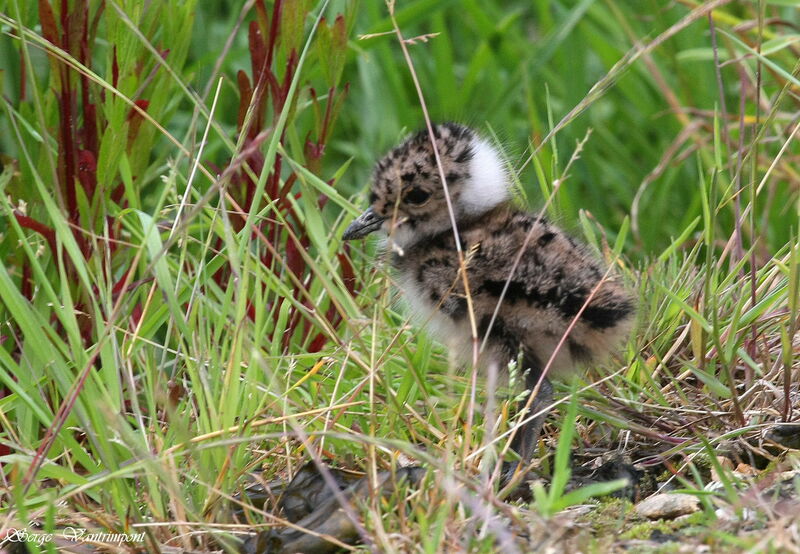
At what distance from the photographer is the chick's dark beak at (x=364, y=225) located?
3242mm

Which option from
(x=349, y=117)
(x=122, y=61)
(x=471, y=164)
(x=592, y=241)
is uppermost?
(x=122, y=61)

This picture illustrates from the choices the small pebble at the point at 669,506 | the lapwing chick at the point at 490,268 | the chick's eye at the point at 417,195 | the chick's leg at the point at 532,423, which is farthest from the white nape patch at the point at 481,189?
the small pebble at the point at 669,506

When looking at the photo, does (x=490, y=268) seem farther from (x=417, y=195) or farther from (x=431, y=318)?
(x=417, y=195)

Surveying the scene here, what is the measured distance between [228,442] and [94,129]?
1.78 metres

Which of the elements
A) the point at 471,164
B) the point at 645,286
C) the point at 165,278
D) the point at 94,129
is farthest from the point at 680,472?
the point at 94,129

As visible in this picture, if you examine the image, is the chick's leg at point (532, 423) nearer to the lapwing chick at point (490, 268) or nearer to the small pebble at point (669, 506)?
the lapwing chick at point (490, 268)

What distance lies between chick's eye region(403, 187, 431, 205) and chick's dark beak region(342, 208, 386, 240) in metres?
0.13

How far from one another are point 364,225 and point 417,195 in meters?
Result: 0.20

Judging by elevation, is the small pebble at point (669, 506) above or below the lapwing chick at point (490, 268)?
below

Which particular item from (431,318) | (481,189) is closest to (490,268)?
(431,318)

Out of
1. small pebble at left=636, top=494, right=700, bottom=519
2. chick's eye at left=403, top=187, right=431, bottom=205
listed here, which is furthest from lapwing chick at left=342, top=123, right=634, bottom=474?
small pebble at left=636, top=494, right=700, bottom=519

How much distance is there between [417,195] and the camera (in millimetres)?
3145

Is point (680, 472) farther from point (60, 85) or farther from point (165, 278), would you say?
point (60, 85)

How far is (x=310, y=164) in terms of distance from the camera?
3.47 metres
